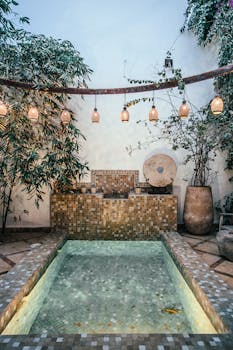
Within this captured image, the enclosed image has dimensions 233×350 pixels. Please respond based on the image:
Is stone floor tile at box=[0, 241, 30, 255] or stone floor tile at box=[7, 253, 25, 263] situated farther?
stone floor tile at box=[0, 241, 30, 255]

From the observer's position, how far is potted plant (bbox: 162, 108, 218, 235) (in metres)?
4.79

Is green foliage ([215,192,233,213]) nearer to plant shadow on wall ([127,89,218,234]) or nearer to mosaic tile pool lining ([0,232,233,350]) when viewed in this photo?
plant shadow on wall ([127,89,218,234])

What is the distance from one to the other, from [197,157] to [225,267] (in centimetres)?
267

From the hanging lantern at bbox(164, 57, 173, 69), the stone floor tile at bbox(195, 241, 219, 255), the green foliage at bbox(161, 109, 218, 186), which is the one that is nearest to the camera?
the stone floor tile at bbox(195, 241, 219, 255)

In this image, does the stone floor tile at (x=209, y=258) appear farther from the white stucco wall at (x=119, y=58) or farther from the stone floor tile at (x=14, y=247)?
the stone floor tile at (x=14, y=247)

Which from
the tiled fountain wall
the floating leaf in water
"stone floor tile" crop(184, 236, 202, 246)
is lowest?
the floating leaf in water

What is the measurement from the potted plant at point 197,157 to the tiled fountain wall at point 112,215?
1.26 feet

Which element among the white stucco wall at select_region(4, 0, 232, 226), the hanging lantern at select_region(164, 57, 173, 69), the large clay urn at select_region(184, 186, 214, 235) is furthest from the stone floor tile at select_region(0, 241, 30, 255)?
the hanging lantern at select_region(164, 57, 173, 69)

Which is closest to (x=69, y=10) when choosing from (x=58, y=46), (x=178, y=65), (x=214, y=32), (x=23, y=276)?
(x=58, y=46)

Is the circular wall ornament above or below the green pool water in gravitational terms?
above

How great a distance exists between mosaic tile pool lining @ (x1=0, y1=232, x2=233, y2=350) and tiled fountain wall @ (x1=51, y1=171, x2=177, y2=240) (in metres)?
1.68

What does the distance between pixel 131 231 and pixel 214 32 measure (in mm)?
4292

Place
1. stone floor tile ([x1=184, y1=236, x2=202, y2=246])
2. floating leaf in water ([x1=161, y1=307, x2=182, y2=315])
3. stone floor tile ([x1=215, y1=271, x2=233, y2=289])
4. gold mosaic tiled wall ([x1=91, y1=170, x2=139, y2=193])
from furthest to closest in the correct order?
gold mosaic tiled wall ([x1=91, y1=170, x2=139, y2=193]) → stone floor tile ([x1=184, y1=236, x2=202, y2=246]) → stone floor tile ([x1=215, y1=271, x2=233, y2=289]) → floating leaf in water ([x1=161, y1=307, x2=182, y2=315])

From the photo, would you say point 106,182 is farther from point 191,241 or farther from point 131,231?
point 191,241
